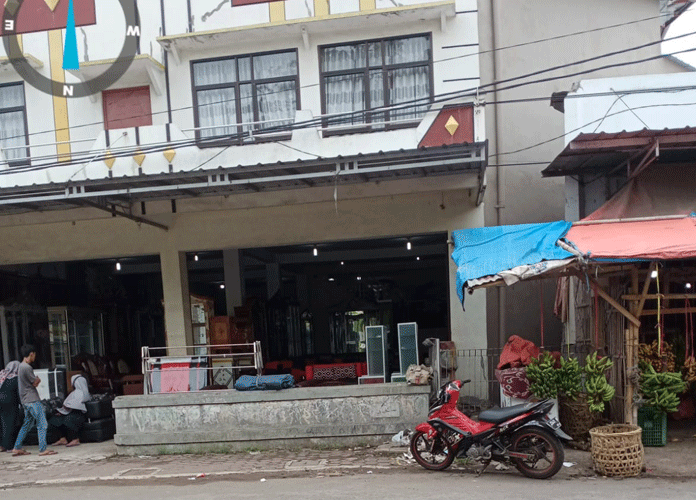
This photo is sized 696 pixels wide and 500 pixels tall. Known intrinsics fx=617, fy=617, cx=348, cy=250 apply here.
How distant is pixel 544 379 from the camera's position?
29.5 ft

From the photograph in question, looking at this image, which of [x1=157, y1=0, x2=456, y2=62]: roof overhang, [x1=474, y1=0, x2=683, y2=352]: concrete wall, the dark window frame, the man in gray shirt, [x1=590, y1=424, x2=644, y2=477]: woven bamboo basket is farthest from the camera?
[x1=474, y1=0, x2=683, y2=352]: concrete wall

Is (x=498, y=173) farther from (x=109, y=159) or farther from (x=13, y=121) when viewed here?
(x=13, y=121)

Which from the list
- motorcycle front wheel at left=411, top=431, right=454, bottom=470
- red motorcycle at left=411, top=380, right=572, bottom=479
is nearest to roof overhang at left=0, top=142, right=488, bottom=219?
red motorcycle at left=411, top=380, right=572, bottom=479

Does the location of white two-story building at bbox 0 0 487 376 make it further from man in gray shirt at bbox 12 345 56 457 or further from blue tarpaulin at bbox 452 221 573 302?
man in gray shirt at bbox 12 345 56 457

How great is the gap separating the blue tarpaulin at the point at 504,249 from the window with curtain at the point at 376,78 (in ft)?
10.4

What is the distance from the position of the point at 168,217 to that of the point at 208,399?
4.93 meters

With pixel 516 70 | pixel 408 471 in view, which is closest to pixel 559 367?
pixel 408 471

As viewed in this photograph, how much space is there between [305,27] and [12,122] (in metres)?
6.85

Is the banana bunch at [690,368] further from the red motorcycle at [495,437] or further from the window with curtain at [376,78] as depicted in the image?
the window with curtain at [376,78]

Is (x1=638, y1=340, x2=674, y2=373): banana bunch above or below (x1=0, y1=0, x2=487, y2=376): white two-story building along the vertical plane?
below

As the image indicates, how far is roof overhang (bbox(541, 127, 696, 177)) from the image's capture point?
988 cm

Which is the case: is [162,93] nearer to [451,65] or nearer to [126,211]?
[126,211]

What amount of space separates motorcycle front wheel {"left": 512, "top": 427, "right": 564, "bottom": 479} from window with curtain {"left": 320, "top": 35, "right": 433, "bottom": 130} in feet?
21.6

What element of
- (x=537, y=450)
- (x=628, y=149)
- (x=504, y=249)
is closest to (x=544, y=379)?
(x=537, y=450)
